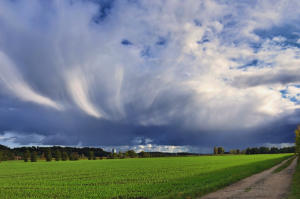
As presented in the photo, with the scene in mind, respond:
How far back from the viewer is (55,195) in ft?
79.1

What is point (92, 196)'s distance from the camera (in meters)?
22.7

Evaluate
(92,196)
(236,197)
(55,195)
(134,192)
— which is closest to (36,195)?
(55,195)

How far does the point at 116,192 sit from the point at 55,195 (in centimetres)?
614

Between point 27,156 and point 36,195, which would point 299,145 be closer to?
point 36,195

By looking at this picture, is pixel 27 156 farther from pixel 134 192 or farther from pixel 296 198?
pixel 296 198

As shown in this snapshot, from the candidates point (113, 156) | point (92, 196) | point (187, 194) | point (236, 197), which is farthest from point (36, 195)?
point (113, 156)

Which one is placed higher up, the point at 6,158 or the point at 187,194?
the point at 187,194

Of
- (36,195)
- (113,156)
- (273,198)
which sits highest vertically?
(273,198)

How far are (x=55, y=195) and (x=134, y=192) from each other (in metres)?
8.03

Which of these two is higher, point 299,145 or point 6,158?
point 299,145

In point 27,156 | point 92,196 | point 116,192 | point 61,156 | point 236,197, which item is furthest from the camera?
point 61,156

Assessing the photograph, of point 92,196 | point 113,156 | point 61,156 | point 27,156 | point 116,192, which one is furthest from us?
point 113,156

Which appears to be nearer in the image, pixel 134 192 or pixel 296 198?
pixel 296 198

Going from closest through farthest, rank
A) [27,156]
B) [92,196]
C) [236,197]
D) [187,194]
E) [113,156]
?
[236,197]
[187,194]
[92,196]
[27,156]
[113,156]
